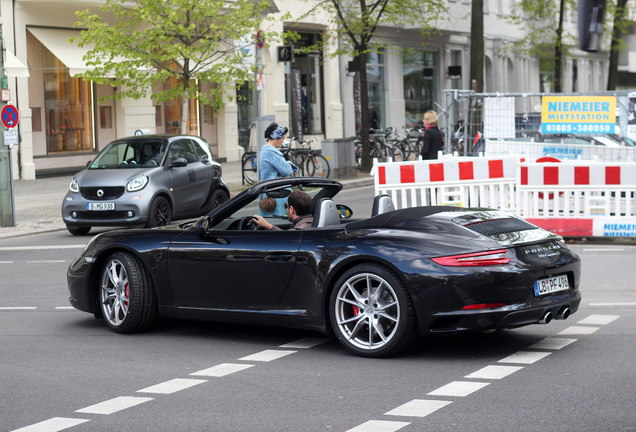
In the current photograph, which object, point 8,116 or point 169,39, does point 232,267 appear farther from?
point 169,39

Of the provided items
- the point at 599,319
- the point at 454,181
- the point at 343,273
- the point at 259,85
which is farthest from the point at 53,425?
the point at 259,85

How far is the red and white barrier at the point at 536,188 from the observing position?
1411 centimetres

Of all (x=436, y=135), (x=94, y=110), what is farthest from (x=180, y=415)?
(x=94, y=110)

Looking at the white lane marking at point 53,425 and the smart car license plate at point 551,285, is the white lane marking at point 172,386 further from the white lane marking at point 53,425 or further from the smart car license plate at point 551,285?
the smart car license plate at point 551,285

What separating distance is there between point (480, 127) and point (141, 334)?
15598 mm

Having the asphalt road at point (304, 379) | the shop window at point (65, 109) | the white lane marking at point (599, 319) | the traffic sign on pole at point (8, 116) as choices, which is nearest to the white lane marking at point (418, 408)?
the asphalt road at point (304, 379)

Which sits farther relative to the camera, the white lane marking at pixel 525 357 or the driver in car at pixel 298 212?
the driver in car at pixel 298 212

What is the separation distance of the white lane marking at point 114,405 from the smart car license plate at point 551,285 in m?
2.73

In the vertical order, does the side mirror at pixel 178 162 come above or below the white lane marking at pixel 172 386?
above

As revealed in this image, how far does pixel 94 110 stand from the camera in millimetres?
30891

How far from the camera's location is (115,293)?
344 inches

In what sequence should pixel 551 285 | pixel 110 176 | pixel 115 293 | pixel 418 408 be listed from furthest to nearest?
1. pixel 110 176
2. pixel 115 293
3. pixel 551 285
4. pixel 418 408

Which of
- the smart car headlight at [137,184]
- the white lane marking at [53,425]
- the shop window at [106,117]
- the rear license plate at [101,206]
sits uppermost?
the shop window at [106,117]

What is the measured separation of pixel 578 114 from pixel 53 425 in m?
15.3
